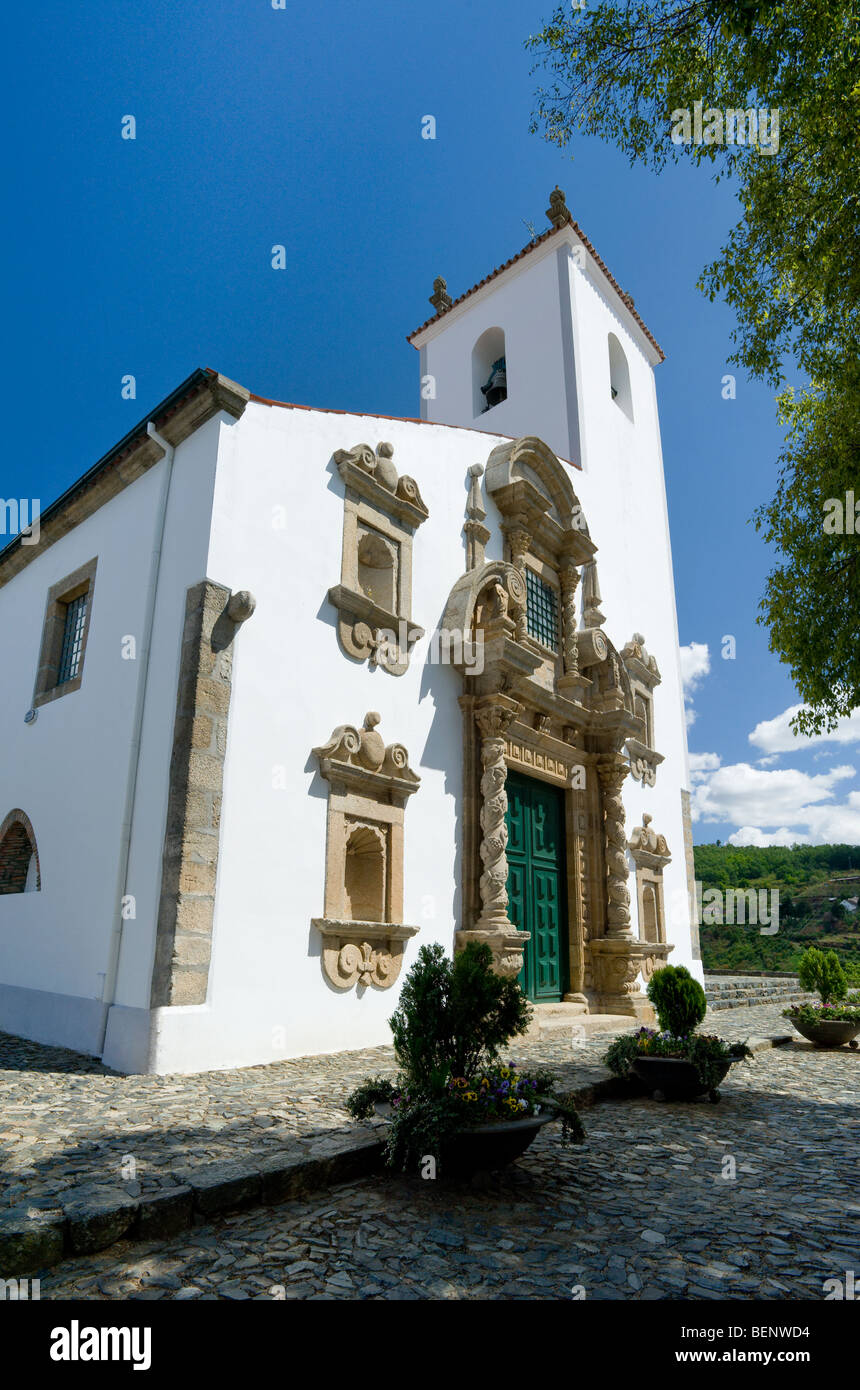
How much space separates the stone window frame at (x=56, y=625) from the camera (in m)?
9.50

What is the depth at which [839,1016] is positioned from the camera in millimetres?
9617

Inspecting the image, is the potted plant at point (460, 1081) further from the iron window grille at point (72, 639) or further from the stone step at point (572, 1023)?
the iron window grille at point (72, 639)

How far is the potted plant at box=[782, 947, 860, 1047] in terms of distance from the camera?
31.3 feet

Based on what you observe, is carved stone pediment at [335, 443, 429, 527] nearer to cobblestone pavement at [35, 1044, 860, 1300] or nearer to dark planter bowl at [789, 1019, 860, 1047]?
cobblestone pavement at [35, 1044, 860, 1300]

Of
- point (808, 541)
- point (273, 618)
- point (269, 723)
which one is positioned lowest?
point (269, 723)

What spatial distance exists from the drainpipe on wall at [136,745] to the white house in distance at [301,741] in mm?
27

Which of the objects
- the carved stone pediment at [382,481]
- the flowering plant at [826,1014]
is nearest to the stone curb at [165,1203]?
the carved stone pediment at [382,481]

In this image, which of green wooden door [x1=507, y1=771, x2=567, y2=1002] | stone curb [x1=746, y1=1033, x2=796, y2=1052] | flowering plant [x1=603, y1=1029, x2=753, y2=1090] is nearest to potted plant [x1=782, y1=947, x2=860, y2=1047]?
stone curb [x1=746, y1=1033, x2=796, y2=1052]

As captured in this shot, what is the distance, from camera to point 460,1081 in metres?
4.00

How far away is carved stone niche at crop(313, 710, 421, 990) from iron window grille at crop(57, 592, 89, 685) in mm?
3934

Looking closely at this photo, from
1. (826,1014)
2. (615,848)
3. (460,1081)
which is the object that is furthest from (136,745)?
(826,1014)

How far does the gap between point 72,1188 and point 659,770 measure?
41.3 feet
